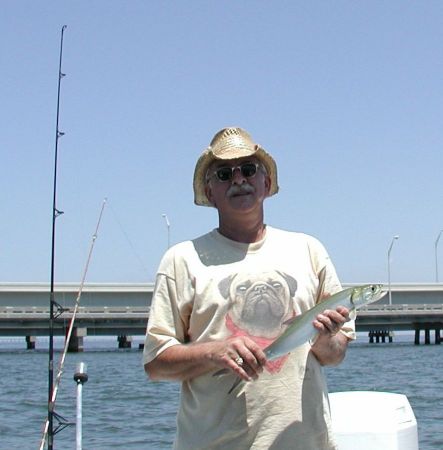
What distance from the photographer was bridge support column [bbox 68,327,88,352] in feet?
192

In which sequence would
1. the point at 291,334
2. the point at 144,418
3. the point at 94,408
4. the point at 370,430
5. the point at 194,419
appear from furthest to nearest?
the point at 94,408, the point at 144,418, the point at 370,430, the point at 194,419, the point at 291,334

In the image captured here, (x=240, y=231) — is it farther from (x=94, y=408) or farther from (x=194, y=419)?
(x=94, y=408)

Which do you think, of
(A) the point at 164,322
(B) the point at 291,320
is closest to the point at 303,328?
(B) the point at 291,320

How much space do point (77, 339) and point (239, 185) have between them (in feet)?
186

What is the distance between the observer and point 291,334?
304cm

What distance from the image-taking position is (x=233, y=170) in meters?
3.44

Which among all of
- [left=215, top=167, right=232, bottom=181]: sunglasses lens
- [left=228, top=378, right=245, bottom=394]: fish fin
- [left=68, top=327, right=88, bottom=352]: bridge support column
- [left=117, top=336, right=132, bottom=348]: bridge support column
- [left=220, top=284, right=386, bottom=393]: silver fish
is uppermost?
[left=215, top=167, right=232, bottom=181]: sunglasses lens

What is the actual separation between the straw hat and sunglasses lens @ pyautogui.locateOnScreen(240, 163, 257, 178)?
0.04m

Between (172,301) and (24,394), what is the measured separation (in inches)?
909

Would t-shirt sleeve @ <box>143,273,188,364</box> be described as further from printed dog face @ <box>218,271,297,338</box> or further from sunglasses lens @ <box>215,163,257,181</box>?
sunglasses lens @ <box>215,163,257,181</box>

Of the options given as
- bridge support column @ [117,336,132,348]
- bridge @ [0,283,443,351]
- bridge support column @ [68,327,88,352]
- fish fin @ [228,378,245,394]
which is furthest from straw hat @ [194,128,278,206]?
bridge support column @ [117,336,132,348]

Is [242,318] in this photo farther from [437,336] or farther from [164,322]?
[437,336]

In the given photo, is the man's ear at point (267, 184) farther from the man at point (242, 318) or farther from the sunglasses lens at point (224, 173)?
the sunglasses lens at point (224, 173)

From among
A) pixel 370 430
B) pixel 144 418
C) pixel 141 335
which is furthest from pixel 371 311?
pixel 370 430
